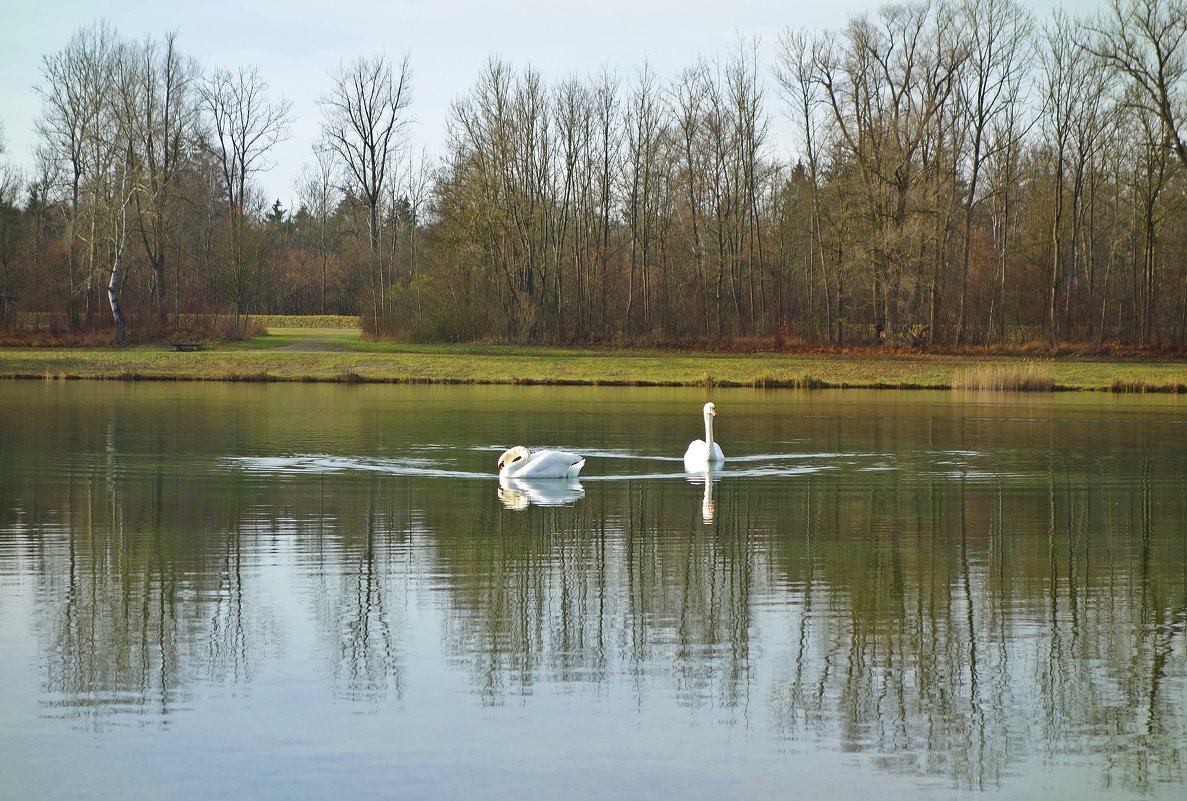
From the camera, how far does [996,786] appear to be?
6.14m

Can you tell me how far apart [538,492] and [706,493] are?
2.14 meters

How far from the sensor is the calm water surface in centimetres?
637

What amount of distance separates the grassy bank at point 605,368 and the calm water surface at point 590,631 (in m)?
24.2

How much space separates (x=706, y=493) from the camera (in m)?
16.9

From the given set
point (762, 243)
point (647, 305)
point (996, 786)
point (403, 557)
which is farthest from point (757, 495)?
point (762, 243)

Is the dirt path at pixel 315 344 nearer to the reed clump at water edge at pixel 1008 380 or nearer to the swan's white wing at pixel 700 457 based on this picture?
the reed clump at water edge at pixel 1008 380

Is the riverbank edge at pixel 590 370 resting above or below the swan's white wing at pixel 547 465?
above

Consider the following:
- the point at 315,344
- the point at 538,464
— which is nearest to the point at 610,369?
the point at 315,344

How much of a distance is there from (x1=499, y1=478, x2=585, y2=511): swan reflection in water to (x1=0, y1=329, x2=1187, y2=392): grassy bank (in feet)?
87.4

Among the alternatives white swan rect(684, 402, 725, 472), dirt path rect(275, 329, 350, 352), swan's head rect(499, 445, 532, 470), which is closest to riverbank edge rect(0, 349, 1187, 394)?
dirt path rect(275, 329, 350, 352)

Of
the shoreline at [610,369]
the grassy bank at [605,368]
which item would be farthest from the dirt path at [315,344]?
the shoreline at [610,369]

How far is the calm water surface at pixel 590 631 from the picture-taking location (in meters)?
6.37

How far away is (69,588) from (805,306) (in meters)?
55.8

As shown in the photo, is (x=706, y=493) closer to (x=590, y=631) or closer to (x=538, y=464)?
(x=538, y=464)
